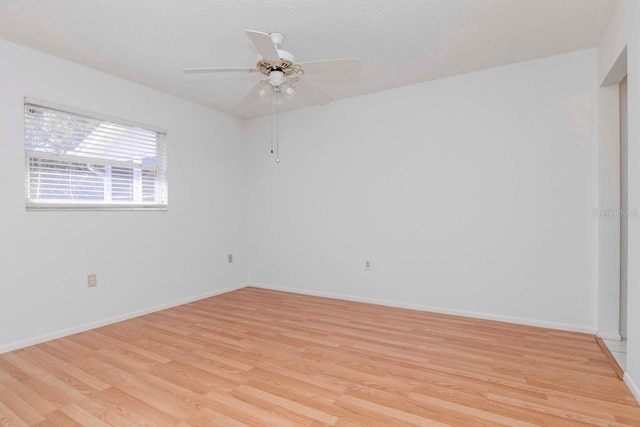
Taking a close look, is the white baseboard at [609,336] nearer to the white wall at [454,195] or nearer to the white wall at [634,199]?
the white wall at [454,195]

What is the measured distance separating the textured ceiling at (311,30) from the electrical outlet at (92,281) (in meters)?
1.95

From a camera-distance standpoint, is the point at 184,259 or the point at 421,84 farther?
the point at 184,259

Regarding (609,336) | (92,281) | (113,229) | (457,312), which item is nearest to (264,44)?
(113,229)

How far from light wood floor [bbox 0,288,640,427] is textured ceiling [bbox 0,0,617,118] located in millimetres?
2407

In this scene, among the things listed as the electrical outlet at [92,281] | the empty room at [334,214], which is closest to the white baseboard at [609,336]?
the empty room at [334,214]

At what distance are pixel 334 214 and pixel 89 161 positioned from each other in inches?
102

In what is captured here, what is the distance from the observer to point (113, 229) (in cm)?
337

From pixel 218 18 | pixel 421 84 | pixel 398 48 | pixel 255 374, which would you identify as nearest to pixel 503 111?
pixel 421 84

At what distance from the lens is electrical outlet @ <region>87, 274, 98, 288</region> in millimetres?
3160

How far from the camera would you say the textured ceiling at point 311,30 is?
2.25 metres

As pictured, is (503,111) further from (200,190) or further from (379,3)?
(200,190)

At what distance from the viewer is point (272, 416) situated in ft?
5.76

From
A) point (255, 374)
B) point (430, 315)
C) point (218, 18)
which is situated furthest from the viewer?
point (430, 315)

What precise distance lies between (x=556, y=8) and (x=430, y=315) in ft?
8.92
